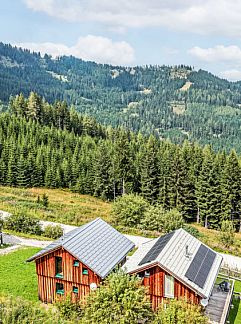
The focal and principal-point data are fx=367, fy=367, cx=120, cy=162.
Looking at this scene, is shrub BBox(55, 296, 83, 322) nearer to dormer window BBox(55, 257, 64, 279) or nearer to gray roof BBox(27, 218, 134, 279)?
dormer window BBox(55, 257, 64, 279)

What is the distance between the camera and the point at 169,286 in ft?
80.4

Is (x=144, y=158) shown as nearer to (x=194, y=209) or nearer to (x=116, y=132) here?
(x=194, y=209)

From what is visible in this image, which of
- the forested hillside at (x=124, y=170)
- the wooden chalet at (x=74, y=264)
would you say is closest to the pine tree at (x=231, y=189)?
the forested hillside at (x=124, y=170)

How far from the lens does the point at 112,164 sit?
3083 inches

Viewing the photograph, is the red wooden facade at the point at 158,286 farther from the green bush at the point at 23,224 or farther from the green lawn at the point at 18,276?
the green bush at the point at 23,224

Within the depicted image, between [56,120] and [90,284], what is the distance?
8598 centimetres

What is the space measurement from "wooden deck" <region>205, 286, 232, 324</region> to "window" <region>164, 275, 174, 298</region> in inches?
124

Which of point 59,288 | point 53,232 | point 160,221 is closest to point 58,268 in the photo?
point 59,288

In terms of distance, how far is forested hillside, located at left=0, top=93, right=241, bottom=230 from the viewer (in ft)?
223

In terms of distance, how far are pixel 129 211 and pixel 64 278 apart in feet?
80.9

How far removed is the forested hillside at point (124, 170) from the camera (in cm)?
6800

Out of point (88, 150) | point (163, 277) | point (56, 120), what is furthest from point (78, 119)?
point (163, 277)

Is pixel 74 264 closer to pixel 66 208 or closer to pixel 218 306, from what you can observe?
pixel 218 306

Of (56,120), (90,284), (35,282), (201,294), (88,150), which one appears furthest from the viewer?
(56,120)
